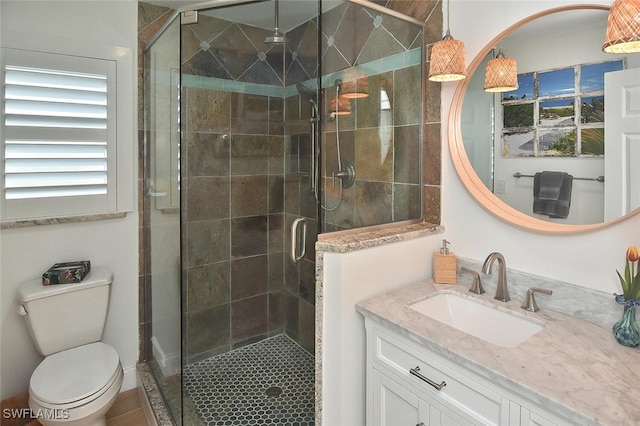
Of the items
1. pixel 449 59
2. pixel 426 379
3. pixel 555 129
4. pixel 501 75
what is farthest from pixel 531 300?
pixel 449 59

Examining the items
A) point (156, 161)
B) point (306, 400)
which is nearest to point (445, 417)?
point (306, 400)

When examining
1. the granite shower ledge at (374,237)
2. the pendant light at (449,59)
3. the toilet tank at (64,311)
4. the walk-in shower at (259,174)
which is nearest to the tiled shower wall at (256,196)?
the walk-in shower at (259,174)

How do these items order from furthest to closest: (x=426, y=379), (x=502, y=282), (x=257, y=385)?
(x=257, y=385) → (x=502, y=282) → (x=426, y=379)

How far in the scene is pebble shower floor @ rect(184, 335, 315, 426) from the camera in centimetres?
183

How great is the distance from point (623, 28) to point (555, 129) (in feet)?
1.22

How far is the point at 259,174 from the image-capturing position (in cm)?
226

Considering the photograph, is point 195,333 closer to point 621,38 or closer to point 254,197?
point 254,197

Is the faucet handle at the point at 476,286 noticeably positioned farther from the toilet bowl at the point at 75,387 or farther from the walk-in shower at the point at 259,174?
the toilet bowl at the point at 75,387

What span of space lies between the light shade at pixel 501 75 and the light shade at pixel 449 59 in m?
0.11

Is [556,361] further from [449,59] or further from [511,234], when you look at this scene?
[449,59]

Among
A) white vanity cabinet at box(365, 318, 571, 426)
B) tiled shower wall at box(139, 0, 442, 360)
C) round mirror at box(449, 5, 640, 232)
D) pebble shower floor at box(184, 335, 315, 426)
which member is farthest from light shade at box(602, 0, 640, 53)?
pebble shower floor at box(184, 335, 315, 426)

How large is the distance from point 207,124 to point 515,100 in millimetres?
1556

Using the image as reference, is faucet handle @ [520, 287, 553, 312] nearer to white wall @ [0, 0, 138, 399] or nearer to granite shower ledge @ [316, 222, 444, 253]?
granite shower ledge @ [316, 222, 444, 253]

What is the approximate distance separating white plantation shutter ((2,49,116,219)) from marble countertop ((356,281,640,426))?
1.73 meters
